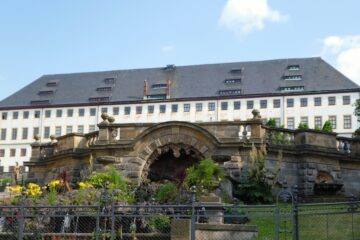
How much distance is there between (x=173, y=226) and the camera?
43.5 ft

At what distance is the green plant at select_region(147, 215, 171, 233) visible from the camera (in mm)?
14289

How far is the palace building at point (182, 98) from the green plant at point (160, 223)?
233 feet

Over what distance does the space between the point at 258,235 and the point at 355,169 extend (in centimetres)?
1066

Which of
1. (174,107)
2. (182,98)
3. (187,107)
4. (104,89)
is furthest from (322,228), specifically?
(104,89)

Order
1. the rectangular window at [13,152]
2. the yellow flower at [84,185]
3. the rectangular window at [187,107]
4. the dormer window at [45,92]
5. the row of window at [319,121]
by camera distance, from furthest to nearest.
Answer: the rectangular window at [13,152], the dormer window at [45,92], the rectangular window at [187,107], the row of window at [319,121], the yellow flower at [84,185]

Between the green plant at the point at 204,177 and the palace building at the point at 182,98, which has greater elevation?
the palace building at the point at 182,98

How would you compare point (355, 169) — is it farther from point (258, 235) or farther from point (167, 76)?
point (167, 76)

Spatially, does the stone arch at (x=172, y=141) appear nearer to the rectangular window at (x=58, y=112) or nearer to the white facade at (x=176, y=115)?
the white facade at (x=176, y=115)

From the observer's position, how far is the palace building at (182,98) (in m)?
87.9

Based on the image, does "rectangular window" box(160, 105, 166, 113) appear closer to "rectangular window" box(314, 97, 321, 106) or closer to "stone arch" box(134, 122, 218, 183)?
"rectangular window" box(314, 97, 321, 106)

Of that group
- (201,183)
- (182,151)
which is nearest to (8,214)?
(201,183)

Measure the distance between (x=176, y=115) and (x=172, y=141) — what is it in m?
72.3

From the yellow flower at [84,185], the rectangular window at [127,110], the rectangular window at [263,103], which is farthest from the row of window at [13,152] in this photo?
the yellow flower at [84,185]

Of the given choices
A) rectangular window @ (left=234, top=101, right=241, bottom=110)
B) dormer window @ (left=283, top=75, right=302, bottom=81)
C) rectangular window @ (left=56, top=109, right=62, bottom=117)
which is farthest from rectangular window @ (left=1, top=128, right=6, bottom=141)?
dormer window @ (left=283, top=75, right=302, bottom=81)
